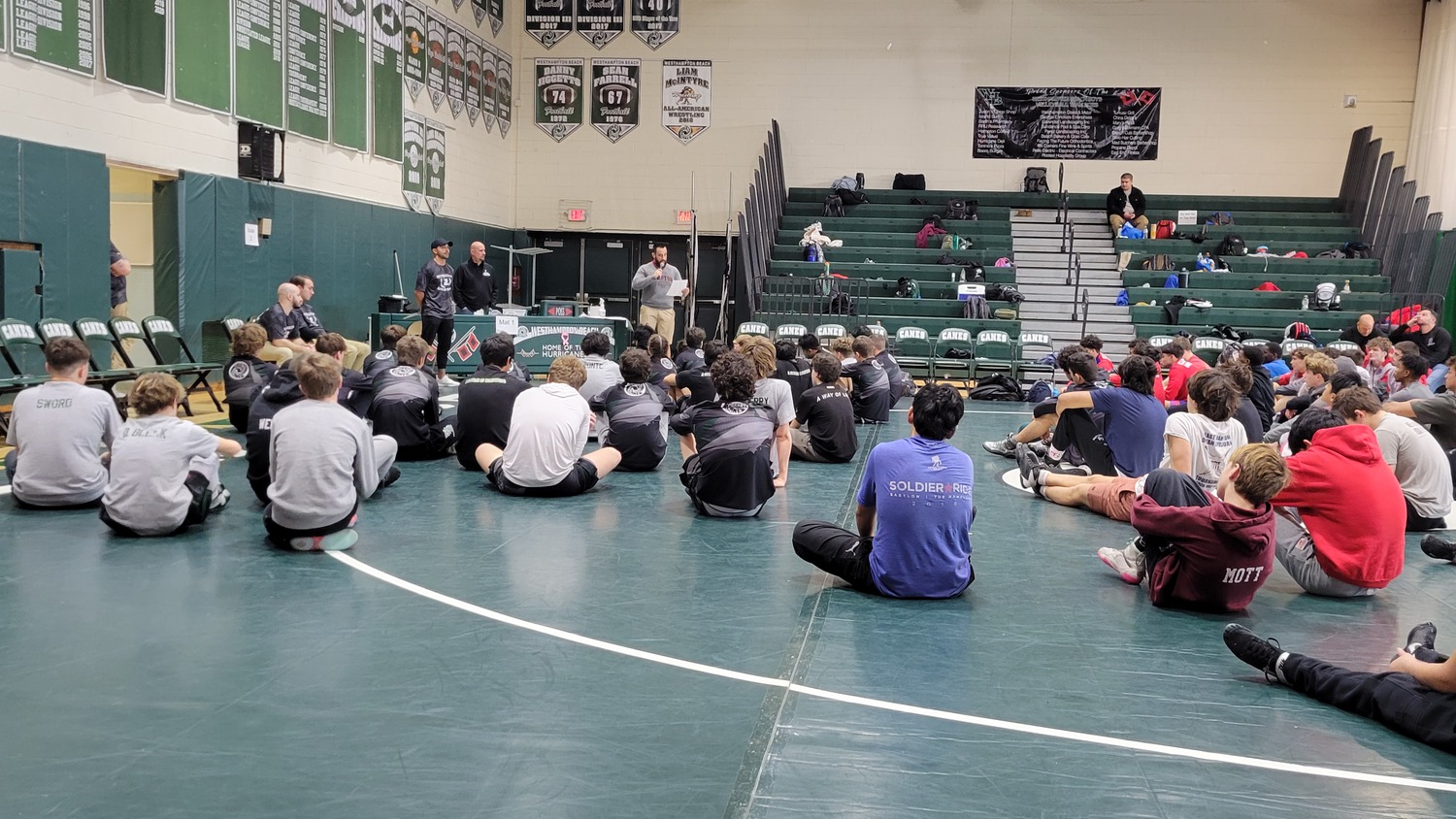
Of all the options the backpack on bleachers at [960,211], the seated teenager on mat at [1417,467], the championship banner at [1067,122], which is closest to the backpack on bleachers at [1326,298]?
the championship banner at [1067,122]

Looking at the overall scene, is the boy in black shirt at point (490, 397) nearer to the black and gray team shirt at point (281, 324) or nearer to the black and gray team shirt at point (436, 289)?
the black and gray team shirt at point (281, 324)

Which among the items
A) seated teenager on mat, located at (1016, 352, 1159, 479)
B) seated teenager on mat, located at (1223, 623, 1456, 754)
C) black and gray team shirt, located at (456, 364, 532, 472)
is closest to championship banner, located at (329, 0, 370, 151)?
black and gray team shirt, located at (456, 364, 532, 472)

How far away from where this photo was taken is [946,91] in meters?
24.1

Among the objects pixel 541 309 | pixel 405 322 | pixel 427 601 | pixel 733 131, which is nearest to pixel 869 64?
pixel 733 131

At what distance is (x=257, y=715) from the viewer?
13.1ft

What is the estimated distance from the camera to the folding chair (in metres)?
18.4

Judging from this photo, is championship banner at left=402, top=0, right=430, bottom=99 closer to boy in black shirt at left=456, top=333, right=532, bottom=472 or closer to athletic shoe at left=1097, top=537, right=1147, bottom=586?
boy in black shirt at left=456, top=333, right=532, bottom=472

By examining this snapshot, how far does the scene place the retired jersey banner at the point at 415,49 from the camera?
18.8m

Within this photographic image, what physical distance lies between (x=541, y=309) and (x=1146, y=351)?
34.9ft

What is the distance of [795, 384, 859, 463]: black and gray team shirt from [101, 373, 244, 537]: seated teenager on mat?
16.8 ft

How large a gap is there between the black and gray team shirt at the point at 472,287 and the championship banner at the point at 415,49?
4506mm

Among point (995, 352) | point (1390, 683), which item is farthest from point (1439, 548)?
point (995, 352)

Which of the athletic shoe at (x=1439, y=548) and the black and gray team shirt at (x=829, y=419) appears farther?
the black and gray team shirt at (x=829, y=419)

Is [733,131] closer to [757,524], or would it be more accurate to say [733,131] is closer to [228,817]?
[757,524]
